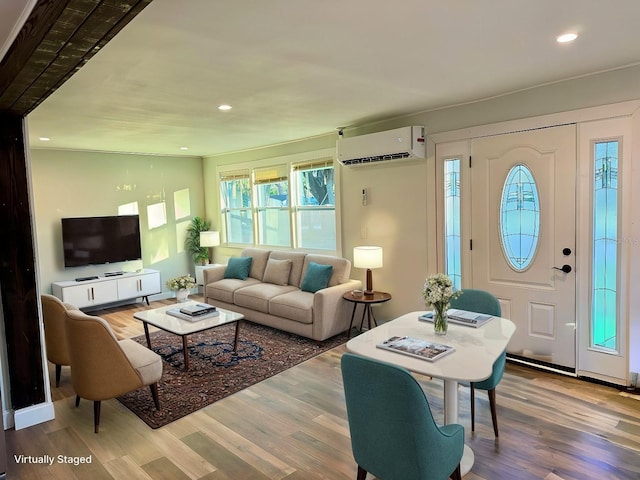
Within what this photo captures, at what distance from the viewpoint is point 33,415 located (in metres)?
3.01

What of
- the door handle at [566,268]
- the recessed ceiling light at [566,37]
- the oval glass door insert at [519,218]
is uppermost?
the recessed ceiling light at [566,37]

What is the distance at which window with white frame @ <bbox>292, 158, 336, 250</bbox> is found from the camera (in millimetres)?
5617

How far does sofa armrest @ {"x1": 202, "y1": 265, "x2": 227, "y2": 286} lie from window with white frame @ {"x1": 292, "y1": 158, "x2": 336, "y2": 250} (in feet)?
4.06

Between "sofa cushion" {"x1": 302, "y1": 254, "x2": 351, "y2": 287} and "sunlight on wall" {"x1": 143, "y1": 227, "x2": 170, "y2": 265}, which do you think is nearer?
"sofa cushion" {"x1": 302, "y1": 254, "x2": 351, "y2": 287}

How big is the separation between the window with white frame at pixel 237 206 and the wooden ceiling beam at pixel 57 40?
4.66 meters

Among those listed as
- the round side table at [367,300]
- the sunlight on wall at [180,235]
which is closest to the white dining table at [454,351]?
the round side table at [367,300]

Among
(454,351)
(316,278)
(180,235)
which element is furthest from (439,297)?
(180,235)

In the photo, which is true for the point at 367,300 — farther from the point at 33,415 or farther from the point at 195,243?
the point at 195,243

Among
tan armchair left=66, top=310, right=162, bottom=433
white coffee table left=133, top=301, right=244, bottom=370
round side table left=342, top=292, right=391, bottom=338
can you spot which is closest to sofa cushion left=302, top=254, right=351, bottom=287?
round side table left=342, top=292, right=391, bottom=338

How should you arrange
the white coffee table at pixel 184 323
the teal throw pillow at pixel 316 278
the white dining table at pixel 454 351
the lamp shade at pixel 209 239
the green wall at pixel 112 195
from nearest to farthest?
the white dining table at pixel 454 351 < the white coffee table at pixel 184 323 < the teal throw pillow at pixel 316 278 < the green wall at pixel 112 195 < the lamp shade at pixel 209 239

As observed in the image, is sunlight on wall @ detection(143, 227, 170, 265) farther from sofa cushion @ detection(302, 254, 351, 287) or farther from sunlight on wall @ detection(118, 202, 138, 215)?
sofa cushion @ detection(302, 254, 351, 287)

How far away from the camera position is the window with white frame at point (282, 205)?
571cm

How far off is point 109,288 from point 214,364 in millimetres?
3016

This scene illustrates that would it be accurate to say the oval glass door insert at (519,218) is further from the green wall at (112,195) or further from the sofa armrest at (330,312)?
the green wall at (112,195)
